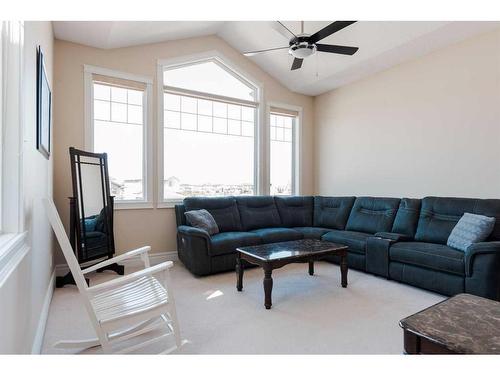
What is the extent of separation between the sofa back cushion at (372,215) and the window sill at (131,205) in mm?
2908

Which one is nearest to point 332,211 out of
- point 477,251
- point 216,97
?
point 477,251

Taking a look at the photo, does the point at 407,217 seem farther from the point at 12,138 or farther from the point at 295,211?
the point at 12,138

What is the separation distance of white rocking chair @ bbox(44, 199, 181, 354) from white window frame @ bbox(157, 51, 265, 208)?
2317mm

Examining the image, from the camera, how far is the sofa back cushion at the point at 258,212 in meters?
4.55

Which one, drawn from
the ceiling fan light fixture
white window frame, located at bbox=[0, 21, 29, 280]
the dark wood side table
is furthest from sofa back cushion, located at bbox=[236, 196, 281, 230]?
the dark wood side table

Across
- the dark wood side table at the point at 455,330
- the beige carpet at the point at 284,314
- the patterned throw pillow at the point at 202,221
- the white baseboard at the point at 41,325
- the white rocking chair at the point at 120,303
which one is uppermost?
the patterned throw pillow at the point at 202,221

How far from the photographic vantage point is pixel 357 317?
250 centimetres

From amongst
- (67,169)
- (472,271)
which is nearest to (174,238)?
(67,169)

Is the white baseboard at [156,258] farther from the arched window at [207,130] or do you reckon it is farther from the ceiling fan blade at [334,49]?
the ceiling fan blade at [334,49]

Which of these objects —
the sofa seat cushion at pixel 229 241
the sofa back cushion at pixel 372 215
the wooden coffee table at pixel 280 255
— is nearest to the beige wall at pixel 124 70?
the sofa seat cushion at pixel 229 241

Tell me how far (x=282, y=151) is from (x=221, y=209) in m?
1.92

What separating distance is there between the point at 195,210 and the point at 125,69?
6.93 ft

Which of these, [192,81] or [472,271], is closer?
[472,271]
